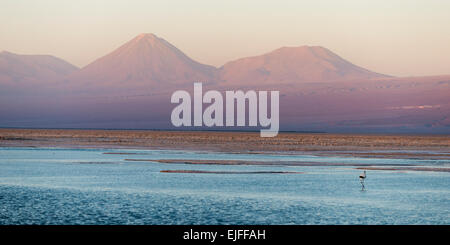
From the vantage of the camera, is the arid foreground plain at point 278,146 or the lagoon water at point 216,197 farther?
the arid foreground plain at point 278,146

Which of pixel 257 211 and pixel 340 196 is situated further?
pixel 340 196

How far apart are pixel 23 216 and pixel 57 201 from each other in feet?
13.3

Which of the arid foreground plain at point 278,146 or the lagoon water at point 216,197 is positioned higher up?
the arid foreground plain at point 278,146

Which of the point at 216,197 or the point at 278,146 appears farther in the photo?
the point at 278,146

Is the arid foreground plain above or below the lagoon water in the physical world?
above

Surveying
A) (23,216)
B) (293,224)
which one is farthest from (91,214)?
(293,224)

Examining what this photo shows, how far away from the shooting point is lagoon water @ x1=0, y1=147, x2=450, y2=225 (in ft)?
76.9

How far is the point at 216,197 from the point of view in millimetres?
28906

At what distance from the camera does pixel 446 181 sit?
3750cm

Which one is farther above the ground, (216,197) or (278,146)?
(278,146)

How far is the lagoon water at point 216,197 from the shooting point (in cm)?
2345

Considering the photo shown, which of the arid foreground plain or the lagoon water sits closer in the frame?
the lagoon water
